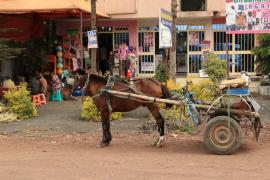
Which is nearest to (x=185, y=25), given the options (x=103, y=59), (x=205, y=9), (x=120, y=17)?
(x=205, y=9)

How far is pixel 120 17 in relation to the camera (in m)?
20.7

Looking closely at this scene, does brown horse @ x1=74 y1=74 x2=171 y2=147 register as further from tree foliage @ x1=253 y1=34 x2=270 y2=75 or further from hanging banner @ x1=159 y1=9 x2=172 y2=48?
tree foliage @ x1=253 y1=34 x2=270 y2=75

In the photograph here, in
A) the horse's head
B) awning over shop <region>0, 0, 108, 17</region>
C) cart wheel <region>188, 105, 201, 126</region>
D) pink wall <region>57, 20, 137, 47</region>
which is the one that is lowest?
cart wheel <region>188, 105, 201, 126</region>

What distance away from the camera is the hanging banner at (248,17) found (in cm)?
1191

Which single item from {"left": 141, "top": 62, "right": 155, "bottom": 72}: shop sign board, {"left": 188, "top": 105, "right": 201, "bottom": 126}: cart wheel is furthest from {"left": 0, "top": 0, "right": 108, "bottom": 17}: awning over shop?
{"left": 188, "top": 105, "right": 201, "bottom": 126}: cart wheel

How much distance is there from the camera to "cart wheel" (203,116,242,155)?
27.3ft

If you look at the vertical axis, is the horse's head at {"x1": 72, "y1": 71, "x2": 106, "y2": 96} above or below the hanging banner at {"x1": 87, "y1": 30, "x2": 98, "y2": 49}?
below

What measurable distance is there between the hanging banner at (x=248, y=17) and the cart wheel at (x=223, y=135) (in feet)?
14.1

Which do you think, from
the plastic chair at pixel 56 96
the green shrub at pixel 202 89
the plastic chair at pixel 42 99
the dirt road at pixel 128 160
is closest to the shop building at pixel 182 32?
the plastic chair at pixel 56 96

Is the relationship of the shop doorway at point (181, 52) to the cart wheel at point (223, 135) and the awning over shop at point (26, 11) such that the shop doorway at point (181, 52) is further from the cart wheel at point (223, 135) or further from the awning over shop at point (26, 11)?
the cart wheel at point (223, 135)

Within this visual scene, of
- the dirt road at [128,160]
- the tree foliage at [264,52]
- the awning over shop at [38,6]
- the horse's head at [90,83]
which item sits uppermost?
the awning over shop at [38,6]

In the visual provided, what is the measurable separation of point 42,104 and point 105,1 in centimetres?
676

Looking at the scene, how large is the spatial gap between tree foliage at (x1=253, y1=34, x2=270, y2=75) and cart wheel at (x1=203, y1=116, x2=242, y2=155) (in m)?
8.75

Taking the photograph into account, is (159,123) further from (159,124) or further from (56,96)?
(56,96)
